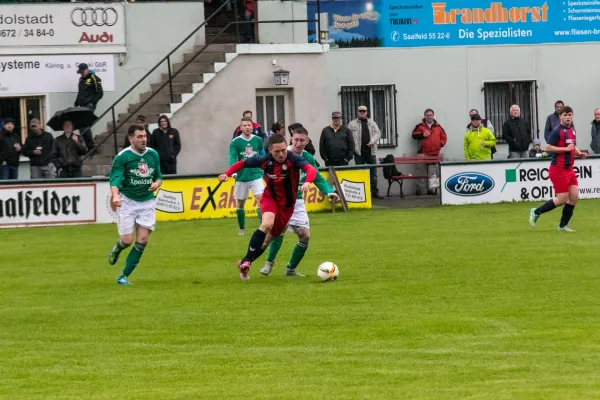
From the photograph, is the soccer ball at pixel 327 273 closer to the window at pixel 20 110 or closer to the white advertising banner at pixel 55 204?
the white advertising banner at pixel 55 204

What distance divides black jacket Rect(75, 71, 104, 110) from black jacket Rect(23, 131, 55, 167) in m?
2.08

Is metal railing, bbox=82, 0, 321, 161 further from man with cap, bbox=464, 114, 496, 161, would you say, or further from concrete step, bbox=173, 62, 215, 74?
man with cap, bbox=464, 114, 496, 161

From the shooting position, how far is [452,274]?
16.3 metres

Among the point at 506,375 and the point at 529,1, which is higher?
the point at 529,1

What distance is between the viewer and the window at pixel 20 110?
103ft

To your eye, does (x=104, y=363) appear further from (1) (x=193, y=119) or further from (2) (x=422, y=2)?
(2) (x=422, y=2)

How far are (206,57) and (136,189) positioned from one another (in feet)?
54.2

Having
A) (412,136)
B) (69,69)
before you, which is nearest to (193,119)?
(69,69)

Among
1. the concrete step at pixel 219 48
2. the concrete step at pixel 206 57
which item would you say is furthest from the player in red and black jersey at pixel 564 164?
the concrete step at pixel 206 57

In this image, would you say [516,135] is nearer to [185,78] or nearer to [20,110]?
[185,78]

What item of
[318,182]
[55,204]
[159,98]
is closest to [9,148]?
[55,204]

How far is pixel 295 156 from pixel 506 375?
22.7 feet

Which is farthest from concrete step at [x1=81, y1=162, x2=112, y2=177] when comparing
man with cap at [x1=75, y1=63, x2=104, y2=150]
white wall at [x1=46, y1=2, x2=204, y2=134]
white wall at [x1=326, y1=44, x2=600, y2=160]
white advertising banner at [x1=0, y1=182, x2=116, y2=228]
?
white wall at [x1=326, y1=44, x2=600, y2=160]

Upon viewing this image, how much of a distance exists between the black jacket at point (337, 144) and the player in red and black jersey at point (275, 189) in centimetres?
1457
